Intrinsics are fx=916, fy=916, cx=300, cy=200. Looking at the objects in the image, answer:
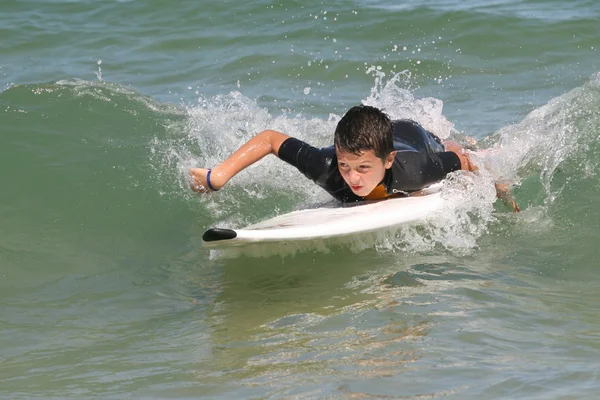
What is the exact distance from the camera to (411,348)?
4.15 m

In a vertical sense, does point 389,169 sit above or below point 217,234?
above

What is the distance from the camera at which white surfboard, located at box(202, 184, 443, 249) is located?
5.39 m

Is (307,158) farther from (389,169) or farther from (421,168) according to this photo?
(421,168)

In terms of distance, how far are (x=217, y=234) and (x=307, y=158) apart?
850 millimetres

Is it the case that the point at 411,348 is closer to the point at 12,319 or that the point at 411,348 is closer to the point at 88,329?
the point at 88,329

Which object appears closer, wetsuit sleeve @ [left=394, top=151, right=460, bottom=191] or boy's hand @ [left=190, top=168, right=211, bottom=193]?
boy's hand @ [left=190, top=168, right=211, bottom=193]

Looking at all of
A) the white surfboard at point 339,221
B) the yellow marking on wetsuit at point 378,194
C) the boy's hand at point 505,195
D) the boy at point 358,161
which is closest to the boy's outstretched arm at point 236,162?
the boy at point 358,161

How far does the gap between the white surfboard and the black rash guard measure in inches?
4.4

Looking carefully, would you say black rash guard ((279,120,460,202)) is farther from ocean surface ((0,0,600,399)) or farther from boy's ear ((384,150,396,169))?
ocean surface ((0,0,600,399))

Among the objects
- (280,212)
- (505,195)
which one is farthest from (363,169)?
(280,212)

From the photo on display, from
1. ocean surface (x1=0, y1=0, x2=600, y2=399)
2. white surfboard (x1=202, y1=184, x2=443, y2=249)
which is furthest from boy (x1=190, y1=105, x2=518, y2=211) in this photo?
ocean surface (x1=0, y1=0, x2=600, y2=399)

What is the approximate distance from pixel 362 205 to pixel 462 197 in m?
0.68

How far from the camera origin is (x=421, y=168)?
572cm

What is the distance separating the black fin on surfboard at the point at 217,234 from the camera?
505 cm
